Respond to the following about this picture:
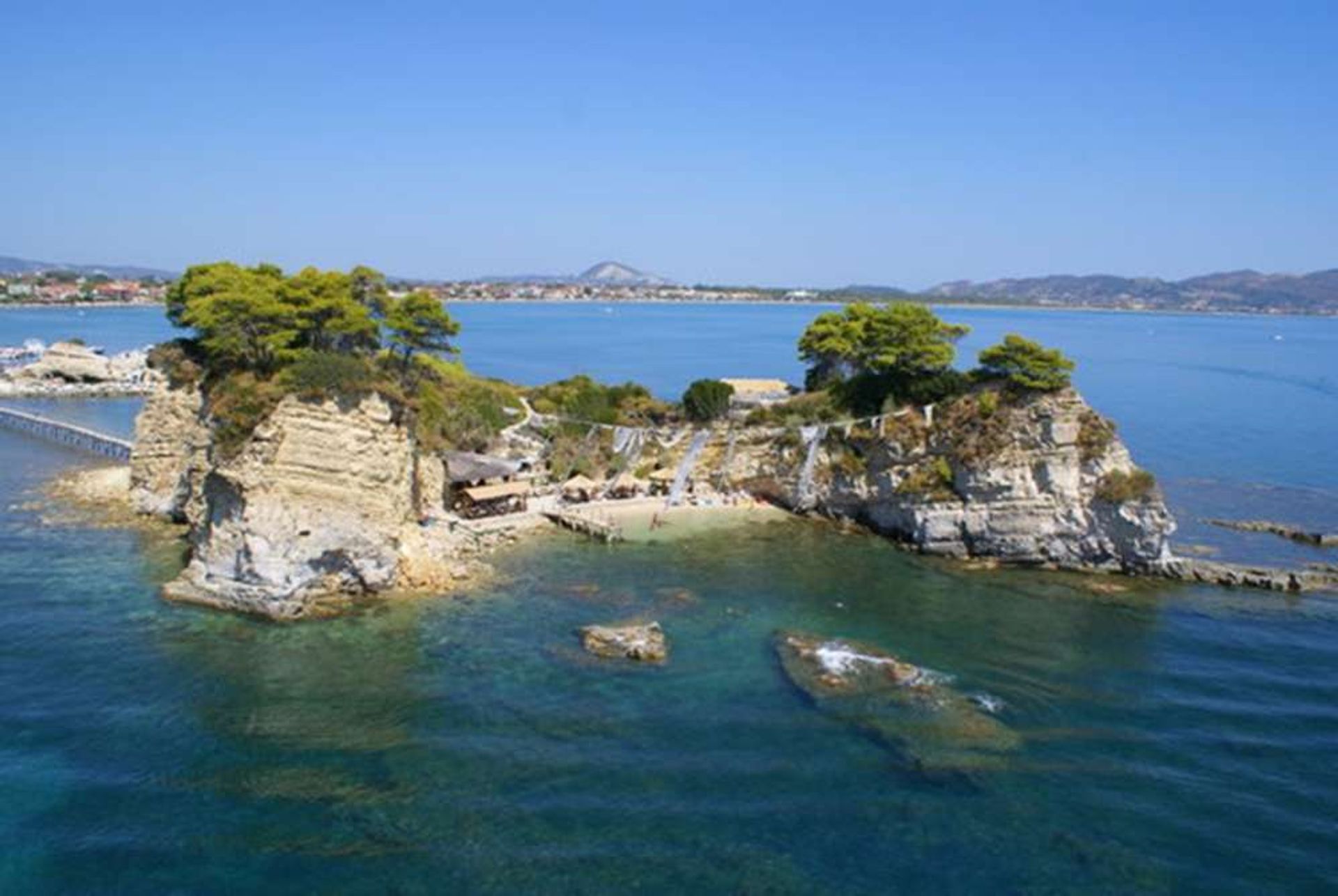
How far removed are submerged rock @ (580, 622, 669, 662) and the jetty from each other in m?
39.5

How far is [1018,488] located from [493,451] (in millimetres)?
26036

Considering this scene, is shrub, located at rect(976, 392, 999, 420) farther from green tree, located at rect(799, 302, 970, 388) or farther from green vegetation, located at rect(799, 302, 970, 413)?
green tree, located at rect(799, 302, 970, 388)

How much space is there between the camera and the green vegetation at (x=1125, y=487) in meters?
36.7

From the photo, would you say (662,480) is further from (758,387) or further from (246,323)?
(246,323)

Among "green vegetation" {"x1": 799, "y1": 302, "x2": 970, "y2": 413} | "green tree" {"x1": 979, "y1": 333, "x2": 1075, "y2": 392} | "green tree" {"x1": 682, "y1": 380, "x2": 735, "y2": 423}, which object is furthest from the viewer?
"green tree" {"x1": 682, "y1": 380, "x2": 735, "y2": 423}

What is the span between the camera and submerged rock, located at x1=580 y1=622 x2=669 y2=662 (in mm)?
27438

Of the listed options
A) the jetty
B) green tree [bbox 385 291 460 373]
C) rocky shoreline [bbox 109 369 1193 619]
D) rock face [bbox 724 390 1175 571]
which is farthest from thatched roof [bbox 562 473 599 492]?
the jetty

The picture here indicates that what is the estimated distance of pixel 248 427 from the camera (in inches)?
1230

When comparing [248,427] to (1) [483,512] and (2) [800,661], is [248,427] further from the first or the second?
(2) [800,661]

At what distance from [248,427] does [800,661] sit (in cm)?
1950

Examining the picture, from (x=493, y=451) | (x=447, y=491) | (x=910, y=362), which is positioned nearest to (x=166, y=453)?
(x=447, y=491)

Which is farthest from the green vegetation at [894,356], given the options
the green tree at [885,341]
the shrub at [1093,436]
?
the shrub at [1093,436]

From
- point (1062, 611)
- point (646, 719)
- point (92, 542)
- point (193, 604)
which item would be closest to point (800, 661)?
point (646, 719)

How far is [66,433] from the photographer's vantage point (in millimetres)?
61312
